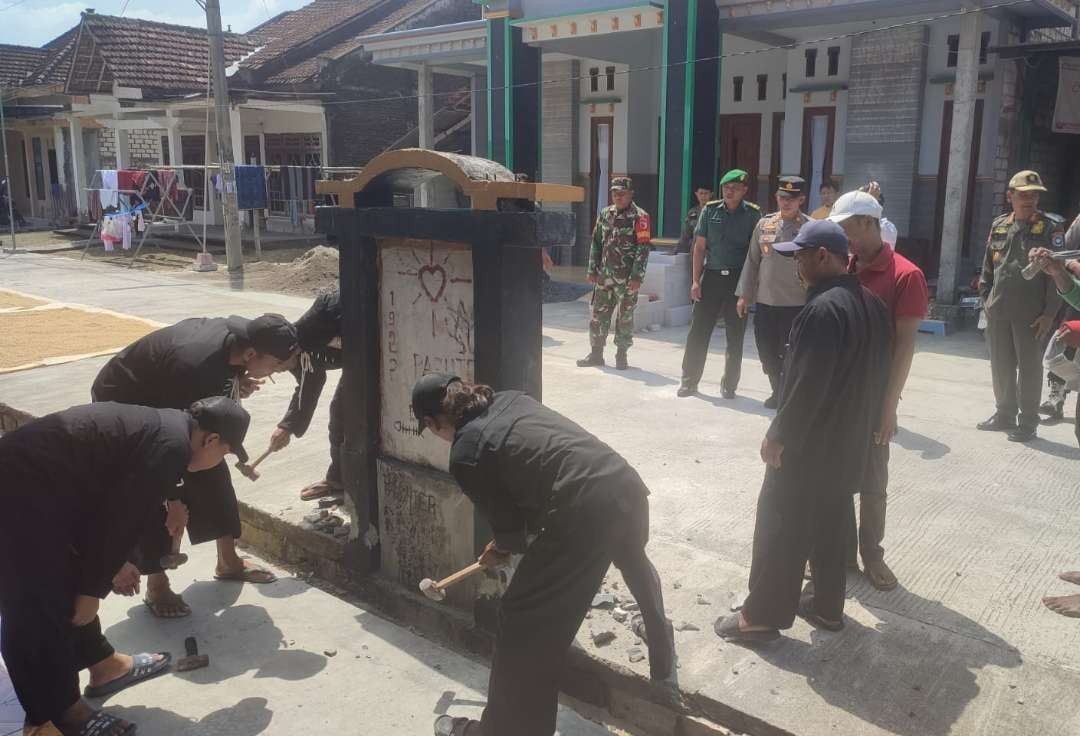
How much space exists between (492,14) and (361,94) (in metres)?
9.00

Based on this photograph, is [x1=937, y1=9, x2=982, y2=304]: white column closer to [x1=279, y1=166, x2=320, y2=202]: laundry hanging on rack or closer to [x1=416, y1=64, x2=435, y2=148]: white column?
[x1=416, y1=64, x2=435, y2=148]: white column

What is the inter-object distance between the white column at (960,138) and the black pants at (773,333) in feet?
→ 14.5

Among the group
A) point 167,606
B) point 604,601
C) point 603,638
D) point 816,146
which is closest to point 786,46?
point 816,146

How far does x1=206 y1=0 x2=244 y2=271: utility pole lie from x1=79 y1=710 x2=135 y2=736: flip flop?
44.0 feet

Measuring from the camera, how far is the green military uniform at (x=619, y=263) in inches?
313

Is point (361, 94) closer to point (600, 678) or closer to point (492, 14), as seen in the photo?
point (492, 14)

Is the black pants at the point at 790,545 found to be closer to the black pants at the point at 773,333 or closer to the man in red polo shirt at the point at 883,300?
the man in red polo shirt at the point at 883,300

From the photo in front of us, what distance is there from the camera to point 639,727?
3.36 meters

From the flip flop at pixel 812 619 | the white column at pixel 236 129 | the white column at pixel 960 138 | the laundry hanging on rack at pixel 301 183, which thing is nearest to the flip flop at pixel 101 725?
the flip flop at pixel 812 619

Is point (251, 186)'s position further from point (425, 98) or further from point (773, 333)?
point (773, 333)

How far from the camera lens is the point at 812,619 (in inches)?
143

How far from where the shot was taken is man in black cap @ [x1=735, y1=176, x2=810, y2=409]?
6.25 metres

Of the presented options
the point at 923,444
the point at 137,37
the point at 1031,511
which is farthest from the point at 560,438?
the point at 137,37

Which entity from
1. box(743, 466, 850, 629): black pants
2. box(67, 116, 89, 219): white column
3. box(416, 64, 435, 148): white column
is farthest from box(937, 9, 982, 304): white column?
box(67, 116, 89, 219): white column
